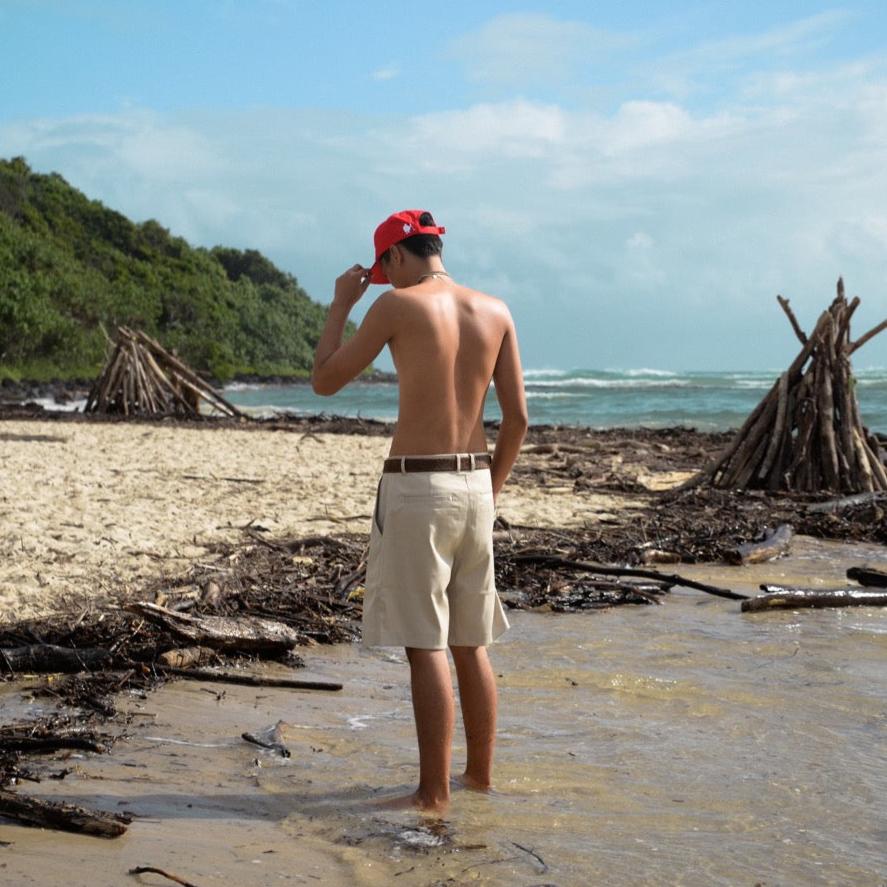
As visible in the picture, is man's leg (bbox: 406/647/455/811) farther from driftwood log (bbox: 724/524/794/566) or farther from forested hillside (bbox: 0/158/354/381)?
forested hillside (bbox: 0/158/354/381)

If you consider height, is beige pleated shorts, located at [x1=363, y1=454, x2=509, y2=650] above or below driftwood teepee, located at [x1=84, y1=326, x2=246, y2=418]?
below

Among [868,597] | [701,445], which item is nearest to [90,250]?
[701,445]

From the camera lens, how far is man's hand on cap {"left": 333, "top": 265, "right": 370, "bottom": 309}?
11.2 ft

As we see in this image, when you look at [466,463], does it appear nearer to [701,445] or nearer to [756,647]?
[756,647]

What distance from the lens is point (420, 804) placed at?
3211 millimetres

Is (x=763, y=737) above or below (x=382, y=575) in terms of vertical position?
below

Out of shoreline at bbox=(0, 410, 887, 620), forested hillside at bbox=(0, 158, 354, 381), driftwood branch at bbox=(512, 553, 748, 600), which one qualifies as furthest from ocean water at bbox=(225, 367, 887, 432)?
driftwood branch at bbox=(512, 553, 748, 600)

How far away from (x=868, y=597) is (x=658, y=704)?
2.32 m

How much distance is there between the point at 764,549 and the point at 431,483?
5.20m

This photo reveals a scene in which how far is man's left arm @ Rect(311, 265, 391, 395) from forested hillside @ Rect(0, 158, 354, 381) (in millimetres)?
37399

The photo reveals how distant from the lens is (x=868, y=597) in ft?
20.3

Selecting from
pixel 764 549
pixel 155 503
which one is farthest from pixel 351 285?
pixel 155 503

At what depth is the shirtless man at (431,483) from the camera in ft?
10.4

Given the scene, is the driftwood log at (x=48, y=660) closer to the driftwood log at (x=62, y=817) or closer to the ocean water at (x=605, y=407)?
the driftwood log at (x=62, y=817)
